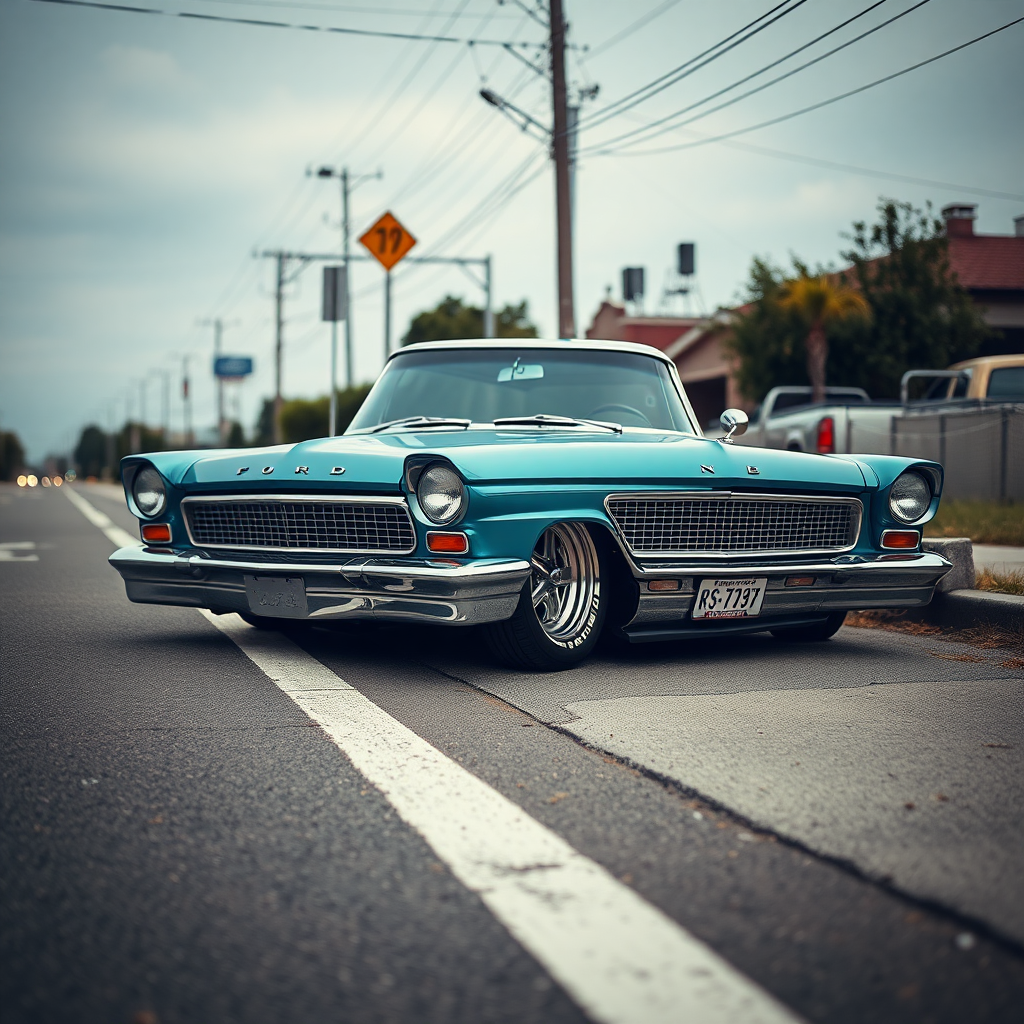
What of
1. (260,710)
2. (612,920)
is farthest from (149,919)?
(260,710)

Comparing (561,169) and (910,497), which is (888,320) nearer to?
(561,169)

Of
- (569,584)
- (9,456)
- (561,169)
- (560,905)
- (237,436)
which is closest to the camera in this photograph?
(560,905)

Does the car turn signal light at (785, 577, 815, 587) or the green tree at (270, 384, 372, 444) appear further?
the green tree at (270, 384, 372, 444)

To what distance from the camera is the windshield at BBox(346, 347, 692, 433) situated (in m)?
5.80

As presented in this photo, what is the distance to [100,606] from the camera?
716 cm

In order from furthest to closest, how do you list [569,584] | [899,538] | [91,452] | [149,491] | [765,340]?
[91,452] < [765,340] < [149,491] < [899,538] < [569,584]

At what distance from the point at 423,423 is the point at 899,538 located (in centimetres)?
222

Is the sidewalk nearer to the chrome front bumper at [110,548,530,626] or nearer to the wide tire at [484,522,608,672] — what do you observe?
the wide tire at [484,522,608,672]

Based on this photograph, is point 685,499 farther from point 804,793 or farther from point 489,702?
point 804,793

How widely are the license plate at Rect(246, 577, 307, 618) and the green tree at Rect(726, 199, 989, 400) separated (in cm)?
2075

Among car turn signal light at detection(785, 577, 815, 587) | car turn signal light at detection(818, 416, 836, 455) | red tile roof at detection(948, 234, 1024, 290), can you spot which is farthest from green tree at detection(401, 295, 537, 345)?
car turn signal light at detection(785, 577, 815, 587)

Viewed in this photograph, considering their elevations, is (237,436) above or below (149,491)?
above

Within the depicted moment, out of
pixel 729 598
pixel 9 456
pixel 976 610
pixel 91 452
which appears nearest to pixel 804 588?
pixel 729 598

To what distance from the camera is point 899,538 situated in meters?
5.34
